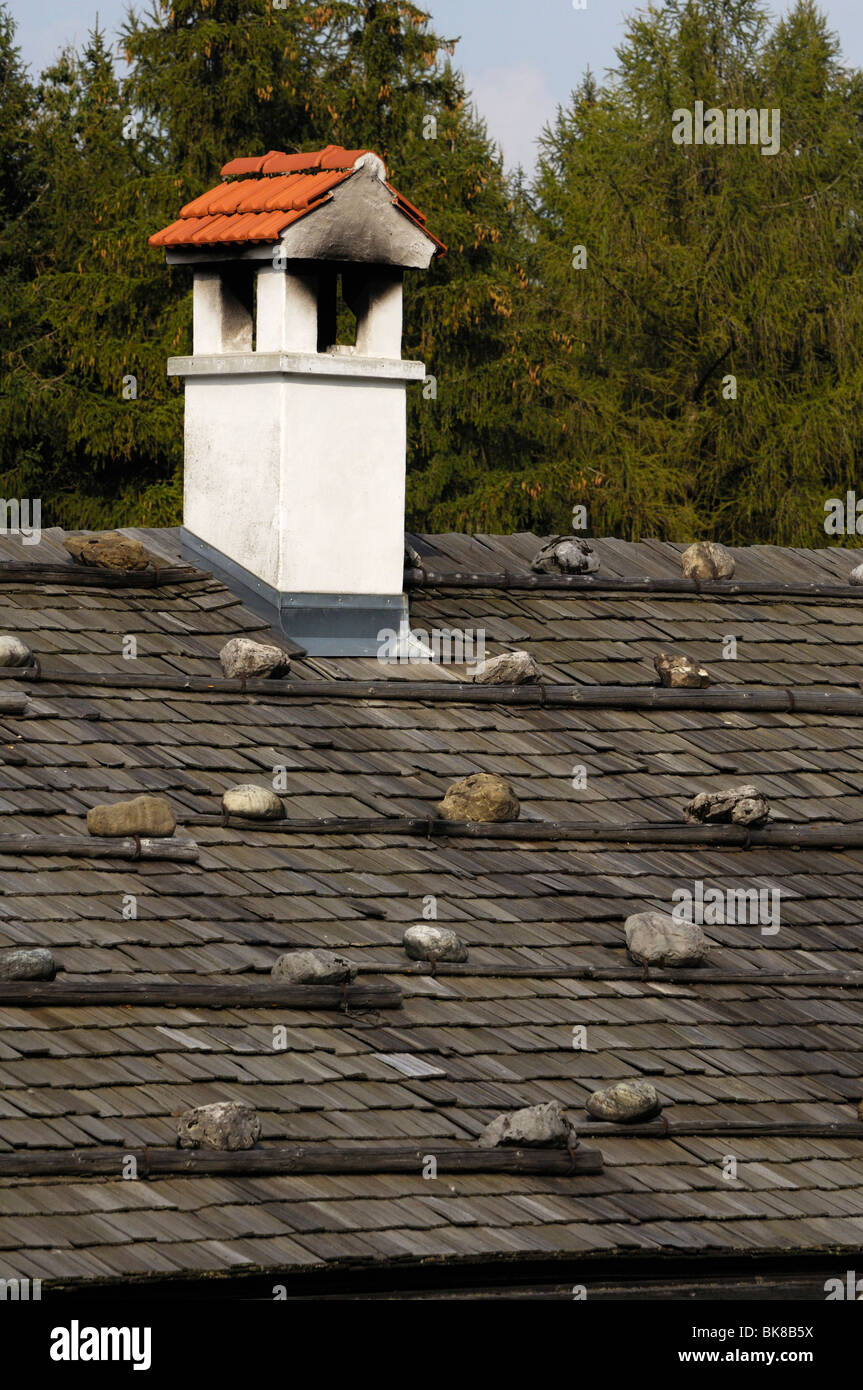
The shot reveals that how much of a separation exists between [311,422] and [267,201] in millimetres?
1374

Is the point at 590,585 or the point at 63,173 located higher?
the point at 63,173

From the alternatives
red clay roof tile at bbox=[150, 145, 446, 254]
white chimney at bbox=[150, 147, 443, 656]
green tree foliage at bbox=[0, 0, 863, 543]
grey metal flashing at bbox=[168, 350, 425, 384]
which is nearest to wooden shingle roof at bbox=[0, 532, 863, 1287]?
white chimney at bbox=[150, 147, 443, 656]

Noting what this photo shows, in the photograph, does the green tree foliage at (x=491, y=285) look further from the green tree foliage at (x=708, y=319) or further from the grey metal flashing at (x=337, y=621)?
the grey metal flashing at (x=337, y=621)

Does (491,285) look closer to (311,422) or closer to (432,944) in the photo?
(311,422)

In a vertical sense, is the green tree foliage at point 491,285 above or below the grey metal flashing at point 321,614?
above

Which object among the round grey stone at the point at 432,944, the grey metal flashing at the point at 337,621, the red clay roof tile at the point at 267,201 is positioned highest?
the red clay roof tile at the point at 267,201

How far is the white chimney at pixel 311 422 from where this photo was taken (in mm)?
10469

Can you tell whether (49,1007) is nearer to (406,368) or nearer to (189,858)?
(189,858)

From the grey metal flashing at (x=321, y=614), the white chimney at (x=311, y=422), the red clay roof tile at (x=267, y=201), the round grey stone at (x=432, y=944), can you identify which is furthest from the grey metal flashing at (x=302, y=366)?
the round grey stone at (x=432, y=944)

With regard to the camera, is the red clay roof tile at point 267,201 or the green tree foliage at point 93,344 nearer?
the red clay roof tile at point 267,201

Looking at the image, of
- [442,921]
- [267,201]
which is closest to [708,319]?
[267,201]
